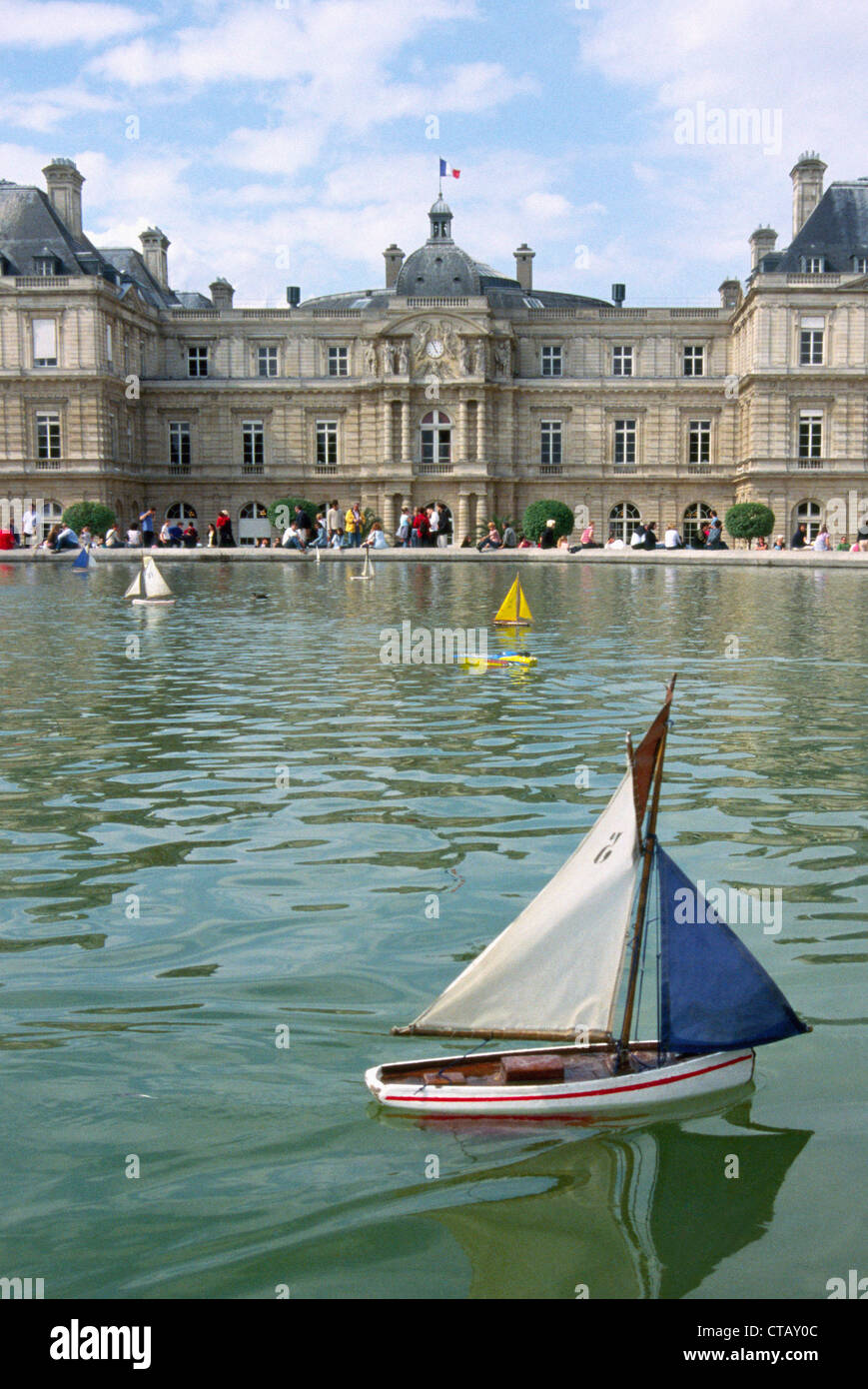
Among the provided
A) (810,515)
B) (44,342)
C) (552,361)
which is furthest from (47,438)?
(810,515)

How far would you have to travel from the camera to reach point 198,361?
2603 inches

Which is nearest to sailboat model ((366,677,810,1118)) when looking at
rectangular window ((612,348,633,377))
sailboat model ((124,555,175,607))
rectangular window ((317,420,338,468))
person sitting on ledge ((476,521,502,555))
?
sailboat model ((124,555,175,607))

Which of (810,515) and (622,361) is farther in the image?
(622,361)

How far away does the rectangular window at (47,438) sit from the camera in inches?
2345

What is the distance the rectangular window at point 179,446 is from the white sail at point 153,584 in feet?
129

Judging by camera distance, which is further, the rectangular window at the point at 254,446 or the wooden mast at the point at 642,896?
the rectangular window at the point at 254,446

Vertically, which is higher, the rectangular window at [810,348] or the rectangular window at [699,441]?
the rectangular window at [810,348]

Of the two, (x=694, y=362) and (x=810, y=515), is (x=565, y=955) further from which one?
(x=694, y=362)

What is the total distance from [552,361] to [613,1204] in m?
63.6

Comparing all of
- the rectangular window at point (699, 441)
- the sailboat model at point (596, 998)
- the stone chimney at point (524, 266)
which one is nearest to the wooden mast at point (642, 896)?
the sailboat model at point (596, 998)

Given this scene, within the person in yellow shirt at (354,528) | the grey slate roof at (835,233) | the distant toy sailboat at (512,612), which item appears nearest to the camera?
the distant toy sailboat at (512,612)

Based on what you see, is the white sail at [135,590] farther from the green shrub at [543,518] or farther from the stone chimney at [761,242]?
the stone chimney at [761,242]

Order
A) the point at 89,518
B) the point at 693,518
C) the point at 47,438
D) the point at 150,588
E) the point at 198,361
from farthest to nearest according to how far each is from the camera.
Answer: the point at 198,361 < the point at 693,518 < the point at 47,438 < the point at 89,518 < the point at 150,588
